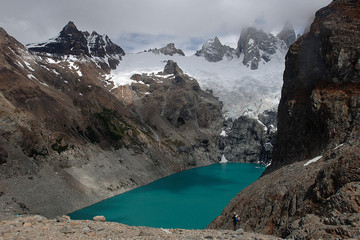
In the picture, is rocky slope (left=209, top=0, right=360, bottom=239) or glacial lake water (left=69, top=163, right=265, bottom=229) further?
glacial lake water (left=69, top=163, right=265, bottom=229)

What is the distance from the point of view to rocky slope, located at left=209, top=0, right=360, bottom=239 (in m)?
16.4

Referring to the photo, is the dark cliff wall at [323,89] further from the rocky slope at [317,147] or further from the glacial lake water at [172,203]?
the glacial lake water at [172,203]

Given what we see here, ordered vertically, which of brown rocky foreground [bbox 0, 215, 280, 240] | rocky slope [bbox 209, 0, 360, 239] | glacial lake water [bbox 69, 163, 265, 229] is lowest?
glacial lake water [bbox 69, 163, 265, 229]

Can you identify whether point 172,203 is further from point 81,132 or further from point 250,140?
point 250,140

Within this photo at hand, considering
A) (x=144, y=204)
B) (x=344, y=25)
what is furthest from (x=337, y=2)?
(x=144, y=204)

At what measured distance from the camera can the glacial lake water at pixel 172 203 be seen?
59.3 m

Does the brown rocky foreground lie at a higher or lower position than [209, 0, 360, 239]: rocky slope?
lower

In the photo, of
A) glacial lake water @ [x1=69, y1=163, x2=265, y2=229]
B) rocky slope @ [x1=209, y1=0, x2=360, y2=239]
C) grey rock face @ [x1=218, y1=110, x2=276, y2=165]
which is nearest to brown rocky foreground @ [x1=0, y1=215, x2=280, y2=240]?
rocky slope @ [x1=209, y1=0, x2=360, y2=239]

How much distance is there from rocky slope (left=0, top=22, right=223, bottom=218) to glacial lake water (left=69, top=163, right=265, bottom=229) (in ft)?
15.8

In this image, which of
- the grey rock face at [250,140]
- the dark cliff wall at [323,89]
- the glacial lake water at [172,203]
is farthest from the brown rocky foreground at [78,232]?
the grey rock face at [250,140]

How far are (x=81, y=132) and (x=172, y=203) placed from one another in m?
43.8

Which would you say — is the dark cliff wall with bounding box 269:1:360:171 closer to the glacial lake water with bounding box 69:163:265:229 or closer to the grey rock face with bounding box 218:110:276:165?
the glacial lake water with bounding box 69:163:265:229

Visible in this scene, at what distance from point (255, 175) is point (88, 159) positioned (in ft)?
217

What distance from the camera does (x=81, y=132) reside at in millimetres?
98938
